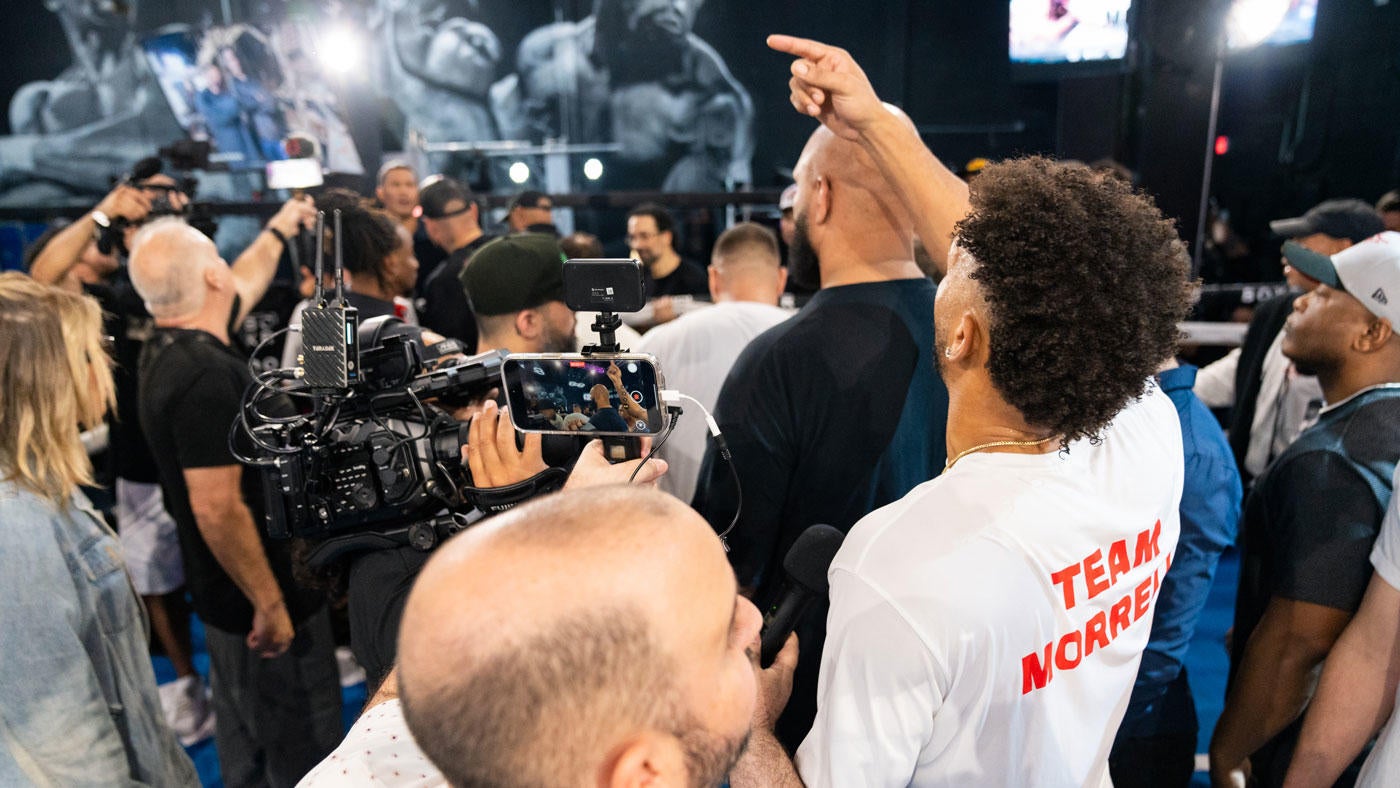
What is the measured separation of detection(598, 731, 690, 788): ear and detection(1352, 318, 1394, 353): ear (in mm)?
1887

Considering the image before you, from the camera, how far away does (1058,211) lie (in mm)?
1113

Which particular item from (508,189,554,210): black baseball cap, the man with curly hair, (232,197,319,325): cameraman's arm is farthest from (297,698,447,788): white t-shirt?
(508,189,554,210): black baseball cap

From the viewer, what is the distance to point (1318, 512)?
165 cm

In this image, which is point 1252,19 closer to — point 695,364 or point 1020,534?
point 695,364

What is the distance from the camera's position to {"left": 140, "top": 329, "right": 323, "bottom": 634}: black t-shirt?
7.53ft

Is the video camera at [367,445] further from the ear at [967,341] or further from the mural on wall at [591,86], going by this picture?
the mural on wall at [591,86]

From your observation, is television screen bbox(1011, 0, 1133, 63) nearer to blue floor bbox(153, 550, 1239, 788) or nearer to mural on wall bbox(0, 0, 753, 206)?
mural on wall bbox(0, 0, 753, 206)

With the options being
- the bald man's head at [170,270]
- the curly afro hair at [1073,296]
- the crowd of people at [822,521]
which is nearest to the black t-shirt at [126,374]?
the crowd of people at [822,521]

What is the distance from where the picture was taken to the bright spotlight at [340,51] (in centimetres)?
740

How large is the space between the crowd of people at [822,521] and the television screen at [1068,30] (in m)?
4.02

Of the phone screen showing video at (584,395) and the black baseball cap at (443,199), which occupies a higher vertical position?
the black baseball cap at (443,199)

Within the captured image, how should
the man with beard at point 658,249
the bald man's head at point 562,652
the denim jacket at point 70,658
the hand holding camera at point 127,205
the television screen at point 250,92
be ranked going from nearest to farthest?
the bald man's head at point 562,652
the denim jacket at point 70,658
the hand holding camera at point 127,205
the man with beard at point 658,249
the television screen at point 250,92

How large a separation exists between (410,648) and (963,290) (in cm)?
84

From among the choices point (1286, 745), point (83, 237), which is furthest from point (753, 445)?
point (83, 237)
